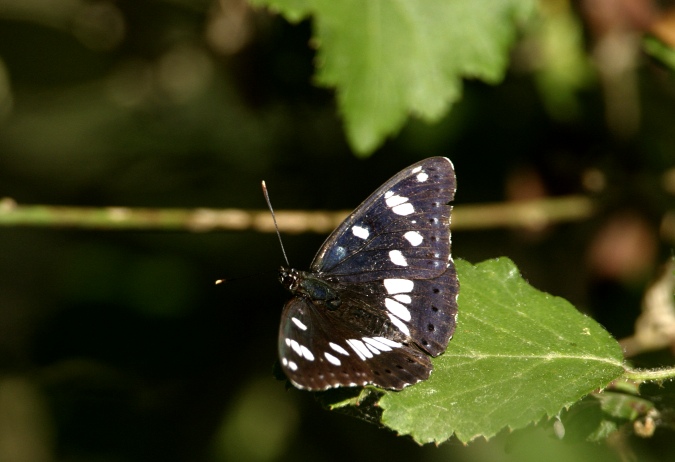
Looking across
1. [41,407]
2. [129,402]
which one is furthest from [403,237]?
[41,407]

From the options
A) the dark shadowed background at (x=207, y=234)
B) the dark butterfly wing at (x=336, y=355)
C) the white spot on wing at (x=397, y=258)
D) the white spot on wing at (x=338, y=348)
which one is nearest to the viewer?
the dark butterfly wing at (x=336, y=355)

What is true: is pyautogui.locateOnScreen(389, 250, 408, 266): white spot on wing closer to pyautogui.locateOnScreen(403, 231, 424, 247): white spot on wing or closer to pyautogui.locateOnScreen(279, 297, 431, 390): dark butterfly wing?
pyautogui.locateOnScreen(403, 231, 424, 247): white spot on wing

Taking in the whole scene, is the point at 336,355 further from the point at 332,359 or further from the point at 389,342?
the point at 389,342

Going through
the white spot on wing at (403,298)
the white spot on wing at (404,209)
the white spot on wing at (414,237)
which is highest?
the white spot on wing at (404,209)

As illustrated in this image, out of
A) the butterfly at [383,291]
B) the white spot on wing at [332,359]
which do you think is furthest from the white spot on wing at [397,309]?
the white spot on wing at [332,359]

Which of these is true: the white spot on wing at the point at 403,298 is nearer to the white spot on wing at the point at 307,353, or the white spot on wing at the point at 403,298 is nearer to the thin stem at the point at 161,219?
the white spot on wing at the point at 307,353
